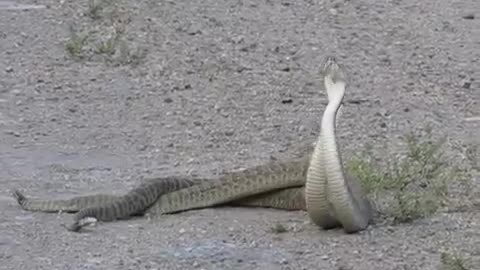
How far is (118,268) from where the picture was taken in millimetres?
6902

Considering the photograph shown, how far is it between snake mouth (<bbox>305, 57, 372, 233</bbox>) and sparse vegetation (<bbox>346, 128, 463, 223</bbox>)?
0.33 metres

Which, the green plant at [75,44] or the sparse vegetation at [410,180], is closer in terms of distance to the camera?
the sparse vegetation at [410,180]

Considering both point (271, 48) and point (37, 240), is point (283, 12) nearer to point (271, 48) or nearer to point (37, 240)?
point (271, 48)

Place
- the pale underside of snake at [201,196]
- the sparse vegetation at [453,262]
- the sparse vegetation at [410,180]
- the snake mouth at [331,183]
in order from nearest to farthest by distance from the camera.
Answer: the sparse vegetation at [453,262] < the snake mouth at [331,183] < the sparse vegetation at [410,180] < the pale underside of snake at [201,196]

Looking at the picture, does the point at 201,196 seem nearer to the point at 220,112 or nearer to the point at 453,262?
the point at 453,262

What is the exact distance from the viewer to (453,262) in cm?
673

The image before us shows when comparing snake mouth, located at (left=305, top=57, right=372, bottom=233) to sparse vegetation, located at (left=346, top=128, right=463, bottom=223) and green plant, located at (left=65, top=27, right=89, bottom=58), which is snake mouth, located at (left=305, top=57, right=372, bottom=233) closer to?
A: sparse vegetation, located at (left=346, top=128, right=463, bottom=223)

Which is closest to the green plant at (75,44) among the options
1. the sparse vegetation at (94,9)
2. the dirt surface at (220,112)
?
the dirt surface at (220,112)

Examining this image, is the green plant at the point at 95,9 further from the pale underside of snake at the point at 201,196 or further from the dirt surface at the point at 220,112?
the pale underside of snake at the point at 201,196

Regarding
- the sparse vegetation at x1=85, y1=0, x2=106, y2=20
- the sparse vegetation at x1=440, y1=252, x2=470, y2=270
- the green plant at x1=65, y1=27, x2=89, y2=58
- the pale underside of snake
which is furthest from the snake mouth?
the sparse vegetation at x1=85, y1=0, x2=106, y2=20

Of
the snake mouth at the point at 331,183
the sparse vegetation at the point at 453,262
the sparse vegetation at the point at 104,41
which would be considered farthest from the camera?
the sparse vegetation at the point at 104,41

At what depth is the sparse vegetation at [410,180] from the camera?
7.85 m

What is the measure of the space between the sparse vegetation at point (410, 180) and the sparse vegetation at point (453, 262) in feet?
3.05

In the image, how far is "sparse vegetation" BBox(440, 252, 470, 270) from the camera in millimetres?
6645
